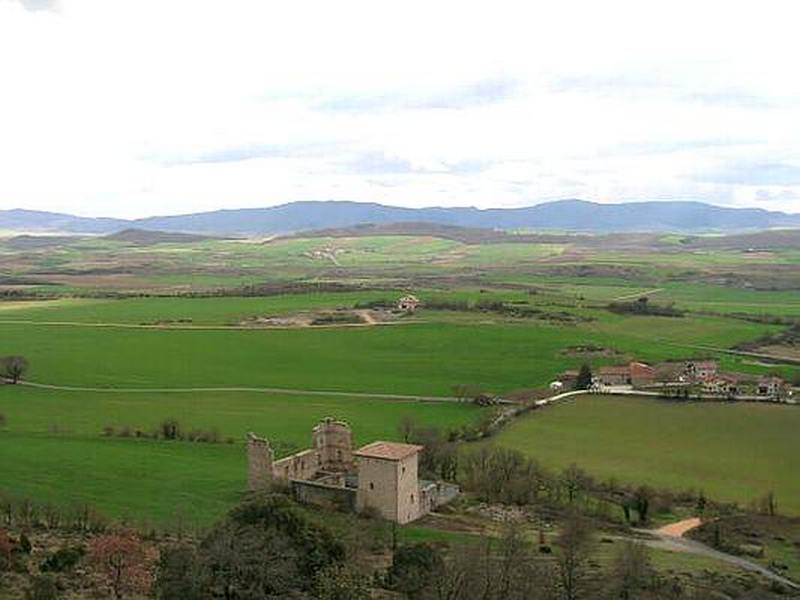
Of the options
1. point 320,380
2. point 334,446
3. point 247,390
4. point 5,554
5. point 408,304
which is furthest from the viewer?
point 408,304

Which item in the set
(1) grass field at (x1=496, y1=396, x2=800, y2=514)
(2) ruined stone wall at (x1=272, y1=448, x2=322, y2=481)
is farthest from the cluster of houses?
(2) ruined stone wall at (x1=272, y1=448, x2=322, y2=481)

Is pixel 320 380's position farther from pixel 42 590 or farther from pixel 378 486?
pixel 42 590

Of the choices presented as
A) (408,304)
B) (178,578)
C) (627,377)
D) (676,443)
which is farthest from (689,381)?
(178,578)

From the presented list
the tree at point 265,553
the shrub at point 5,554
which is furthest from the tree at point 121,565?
the shrub at point 5,554

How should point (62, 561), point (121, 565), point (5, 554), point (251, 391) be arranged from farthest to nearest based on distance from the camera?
1. point (251, 391)
2. point (62, 561)
3. point (5, 554)
4. point (121, 565)

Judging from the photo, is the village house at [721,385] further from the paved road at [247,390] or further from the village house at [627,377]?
the paved road at [247,390]
